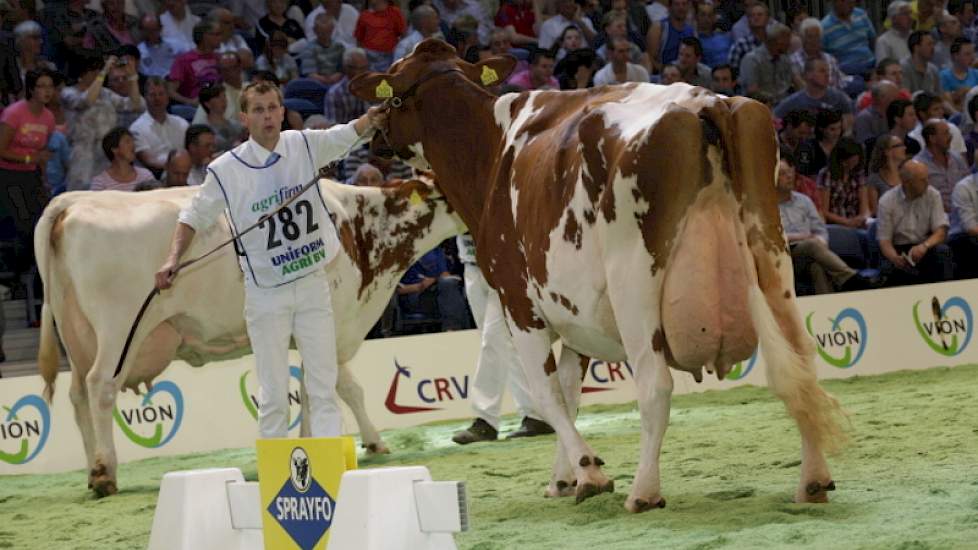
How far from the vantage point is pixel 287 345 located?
7.78m

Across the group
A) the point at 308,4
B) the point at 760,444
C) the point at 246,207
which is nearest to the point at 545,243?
the point at 246,207

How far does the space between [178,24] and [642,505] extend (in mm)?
11126

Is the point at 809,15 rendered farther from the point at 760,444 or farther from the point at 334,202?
the point at 760,444

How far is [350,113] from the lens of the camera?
1566 centimetres

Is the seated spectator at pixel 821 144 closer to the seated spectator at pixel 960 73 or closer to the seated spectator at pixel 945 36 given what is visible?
the seated spectator at pixel 960 73

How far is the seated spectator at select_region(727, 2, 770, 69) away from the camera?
19.0m

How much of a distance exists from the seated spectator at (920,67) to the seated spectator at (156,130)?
10.0 metres

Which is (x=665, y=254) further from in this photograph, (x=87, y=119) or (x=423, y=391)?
(x=87, y=119)

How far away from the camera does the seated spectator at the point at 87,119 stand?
543 inches

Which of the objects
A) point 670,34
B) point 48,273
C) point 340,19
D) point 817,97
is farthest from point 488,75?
point 670,34

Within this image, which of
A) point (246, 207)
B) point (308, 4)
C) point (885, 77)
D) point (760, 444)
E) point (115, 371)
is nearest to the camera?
point (246, 207)

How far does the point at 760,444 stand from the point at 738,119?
2.94 meters

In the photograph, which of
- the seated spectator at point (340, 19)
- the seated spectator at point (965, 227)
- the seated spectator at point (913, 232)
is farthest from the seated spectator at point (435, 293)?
the seated spectator at point (965, 227)

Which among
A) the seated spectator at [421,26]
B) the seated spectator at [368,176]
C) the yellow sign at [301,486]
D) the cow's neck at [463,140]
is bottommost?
the yellow sign at [301,486]
